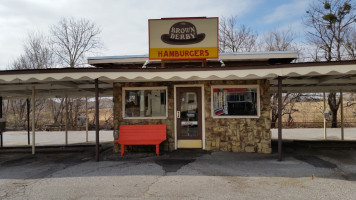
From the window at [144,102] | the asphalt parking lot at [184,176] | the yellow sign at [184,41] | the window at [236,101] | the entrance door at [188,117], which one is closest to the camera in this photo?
the asphalt parking lot at [184,176]

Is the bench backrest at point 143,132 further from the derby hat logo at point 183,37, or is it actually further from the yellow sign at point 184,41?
the derby hat logo at point 183,37

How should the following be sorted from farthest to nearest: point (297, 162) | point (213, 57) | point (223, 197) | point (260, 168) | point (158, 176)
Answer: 1. point (213, 57)
2. point (297, 162)
3. point (260, 168)
4. point (158, 176)
5. point (223, 197)

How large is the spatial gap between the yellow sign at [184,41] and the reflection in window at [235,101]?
1272 millimetres

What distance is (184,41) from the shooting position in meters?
8.51

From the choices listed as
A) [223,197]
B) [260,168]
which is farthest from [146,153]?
[223,197]

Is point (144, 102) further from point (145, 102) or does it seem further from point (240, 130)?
point (240, 130)

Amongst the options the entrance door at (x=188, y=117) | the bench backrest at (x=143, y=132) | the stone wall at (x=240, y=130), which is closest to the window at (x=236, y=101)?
the stone wall at (x=240, y=130)

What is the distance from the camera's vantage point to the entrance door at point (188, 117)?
8797 mm

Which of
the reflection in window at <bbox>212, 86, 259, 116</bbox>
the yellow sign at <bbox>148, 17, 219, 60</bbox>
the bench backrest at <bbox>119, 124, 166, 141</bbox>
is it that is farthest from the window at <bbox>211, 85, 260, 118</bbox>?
the bench backrest at <bbox>119, 124, 166, 141</bbox>

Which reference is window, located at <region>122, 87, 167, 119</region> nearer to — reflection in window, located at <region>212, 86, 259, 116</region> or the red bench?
the red bench

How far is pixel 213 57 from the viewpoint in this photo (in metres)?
8.41

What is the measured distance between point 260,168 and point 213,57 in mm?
3722

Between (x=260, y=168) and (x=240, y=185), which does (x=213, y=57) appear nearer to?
(x=260, y=168)

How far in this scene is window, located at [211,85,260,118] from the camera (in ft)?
28.1
